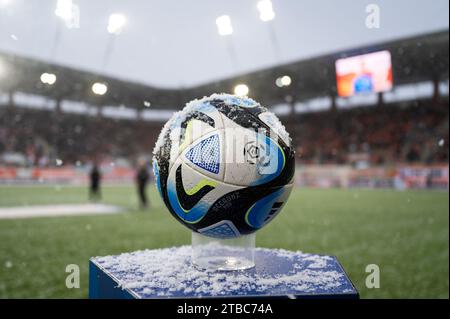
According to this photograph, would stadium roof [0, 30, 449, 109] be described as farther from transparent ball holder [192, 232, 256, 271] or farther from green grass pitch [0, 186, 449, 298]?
transparent ball holder [192, 232, 256, 271]

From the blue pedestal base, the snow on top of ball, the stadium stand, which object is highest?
the stadium stand

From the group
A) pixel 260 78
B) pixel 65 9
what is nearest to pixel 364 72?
pixel 260 78

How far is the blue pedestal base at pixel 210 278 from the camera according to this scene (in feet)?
6.10

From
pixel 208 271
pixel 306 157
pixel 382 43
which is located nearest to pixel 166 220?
pixel 208 271

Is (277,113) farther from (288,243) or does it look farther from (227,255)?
(227,255)

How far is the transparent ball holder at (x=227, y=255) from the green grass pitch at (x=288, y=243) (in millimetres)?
2111

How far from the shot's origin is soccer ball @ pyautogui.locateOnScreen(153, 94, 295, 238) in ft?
6.76

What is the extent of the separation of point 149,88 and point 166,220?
20.0m

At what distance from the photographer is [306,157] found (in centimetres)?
3491

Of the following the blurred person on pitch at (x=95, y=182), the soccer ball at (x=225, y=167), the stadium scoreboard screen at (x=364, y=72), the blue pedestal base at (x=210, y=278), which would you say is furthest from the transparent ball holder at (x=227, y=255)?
the stadium scoreboard screen at (x=364, y=72)

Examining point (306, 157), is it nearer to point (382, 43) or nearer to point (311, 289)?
point (382, 43)

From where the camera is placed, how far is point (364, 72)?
70.7ft

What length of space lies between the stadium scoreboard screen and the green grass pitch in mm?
11571

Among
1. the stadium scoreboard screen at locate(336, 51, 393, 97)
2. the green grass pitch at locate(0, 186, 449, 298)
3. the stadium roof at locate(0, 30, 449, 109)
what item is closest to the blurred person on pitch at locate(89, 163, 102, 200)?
the green grass pitch at locate(0, 186, 449, 298)
